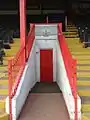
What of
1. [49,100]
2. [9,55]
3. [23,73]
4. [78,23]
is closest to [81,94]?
[49,100]

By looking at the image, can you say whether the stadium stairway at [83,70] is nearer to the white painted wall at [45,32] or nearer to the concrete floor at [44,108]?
the concrete floor at [44,108]

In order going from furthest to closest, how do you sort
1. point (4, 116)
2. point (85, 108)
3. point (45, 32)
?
point (45, 32) < point (85, 108) < point (4, 116)

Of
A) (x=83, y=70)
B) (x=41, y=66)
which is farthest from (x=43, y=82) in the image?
(x=83, y=70)

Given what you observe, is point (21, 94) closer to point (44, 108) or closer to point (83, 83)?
point (44, 108)

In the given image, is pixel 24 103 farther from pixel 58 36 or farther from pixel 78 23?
pixel 78 23

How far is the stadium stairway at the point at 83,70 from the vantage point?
696 cm

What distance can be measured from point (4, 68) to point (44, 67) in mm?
1592

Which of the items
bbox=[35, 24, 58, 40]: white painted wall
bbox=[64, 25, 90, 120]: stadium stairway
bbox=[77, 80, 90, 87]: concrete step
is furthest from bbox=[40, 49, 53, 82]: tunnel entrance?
bbox=[77, 80, 90, 87]: concrete step

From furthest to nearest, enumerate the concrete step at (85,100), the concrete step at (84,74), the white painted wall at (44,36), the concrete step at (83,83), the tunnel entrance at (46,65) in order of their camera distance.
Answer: the tunnel entrance at (46,65) → the white painted wall at (44,36) → the concrete step at (84,74) → the concrete step at (83,83) → the concrete step at (85,100)

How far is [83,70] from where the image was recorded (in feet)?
30.7

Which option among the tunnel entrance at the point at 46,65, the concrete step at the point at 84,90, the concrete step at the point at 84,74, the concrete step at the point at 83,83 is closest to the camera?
the concrete step at the point at 84,90

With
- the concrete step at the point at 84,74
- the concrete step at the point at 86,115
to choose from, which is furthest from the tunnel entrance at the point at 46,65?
the concrete step at the point at 86,115

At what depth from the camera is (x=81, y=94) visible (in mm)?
7566

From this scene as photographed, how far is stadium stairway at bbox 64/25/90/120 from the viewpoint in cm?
696
